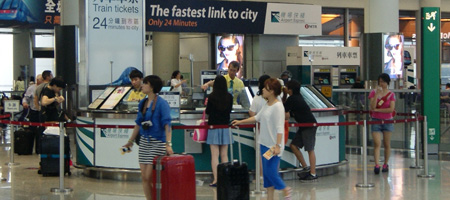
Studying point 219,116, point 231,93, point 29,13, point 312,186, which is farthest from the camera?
point 29,13

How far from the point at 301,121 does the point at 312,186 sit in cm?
88

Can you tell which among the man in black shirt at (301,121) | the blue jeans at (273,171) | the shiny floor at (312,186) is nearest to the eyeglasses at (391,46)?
the shiny floor at (312,186)

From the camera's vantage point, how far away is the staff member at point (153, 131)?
720cm

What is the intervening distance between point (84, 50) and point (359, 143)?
5811 millimetres

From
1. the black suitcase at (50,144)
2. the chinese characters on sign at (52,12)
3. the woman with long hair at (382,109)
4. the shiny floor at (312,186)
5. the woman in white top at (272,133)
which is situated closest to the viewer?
the woman in white top at (272,133)

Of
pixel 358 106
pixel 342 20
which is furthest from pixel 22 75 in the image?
pixel 358 106

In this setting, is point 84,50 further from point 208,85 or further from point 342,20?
point 342,20

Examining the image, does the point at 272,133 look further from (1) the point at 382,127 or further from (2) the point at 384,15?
(2) the point at 384,15

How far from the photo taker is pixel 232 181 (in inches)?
294

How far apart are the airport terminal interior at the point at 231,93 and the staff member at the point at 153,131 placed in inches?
2.7

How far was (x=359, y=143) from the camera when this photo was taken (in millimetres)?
15133

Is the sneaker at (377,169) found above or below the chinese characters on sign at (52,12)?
below

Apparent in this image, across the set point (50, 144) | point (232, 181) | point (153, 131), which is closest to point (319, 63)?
point (50, 144)

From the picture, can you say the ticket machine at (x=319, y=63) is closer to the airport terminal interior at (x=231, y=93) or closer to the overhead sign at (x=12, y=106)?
the airport terminal interior at (x=231, y=93)
